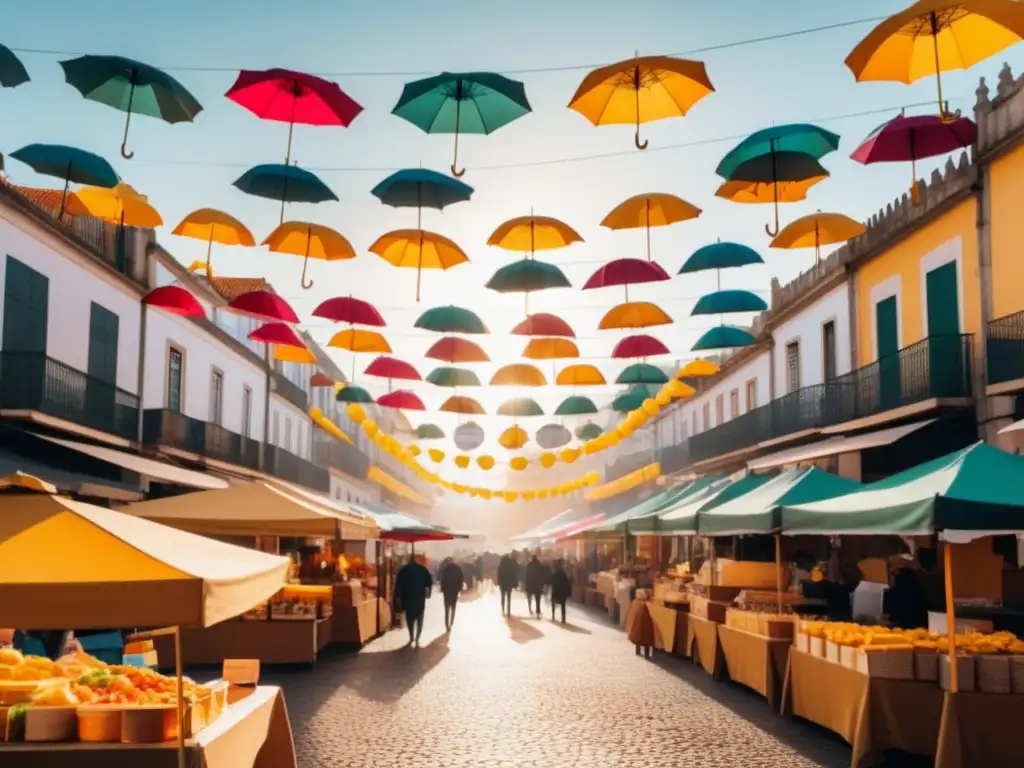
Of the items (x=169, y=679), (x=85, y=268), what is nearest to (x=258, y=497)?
(x=169, y=679)

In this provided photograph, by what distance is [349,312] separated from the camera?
17859 mm

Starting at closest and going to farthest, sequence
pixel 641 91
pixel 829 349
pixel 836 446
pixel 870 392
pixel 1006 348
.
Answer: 1. pixel 641 91
2. pixel 1006 348
3. pixel 870 392
4. pixel 836 446
5. pixel 829 349

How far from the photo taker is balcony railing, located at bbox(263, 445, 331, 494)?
35.5 metres

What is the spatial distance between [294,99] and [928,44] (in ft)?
18.5

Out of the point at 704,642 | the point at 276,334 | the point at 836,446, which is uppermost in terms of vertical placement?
the point at 276,334

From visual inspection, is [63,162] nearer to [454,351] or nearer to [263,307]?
[263,307]

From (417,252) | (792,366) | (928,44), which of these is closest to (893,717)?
(928,44)

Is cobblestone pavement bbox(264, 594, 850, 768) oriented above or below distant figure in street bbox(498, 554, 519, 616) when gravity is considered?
below

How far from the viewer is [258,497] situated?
44.1ft

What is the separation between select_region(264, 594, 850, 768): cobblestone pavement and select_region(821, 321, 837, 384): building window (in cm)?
1079

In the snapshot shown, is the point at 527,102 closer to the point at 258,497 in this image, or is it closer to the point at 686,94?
the point at 686,94

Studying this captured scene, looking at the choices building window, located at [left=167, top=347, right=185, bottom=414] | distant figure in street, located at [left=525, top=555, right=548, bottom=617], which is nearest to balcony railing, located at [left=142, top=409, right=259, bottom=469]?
building window, located at [left=167, top=347, right=185, bottom=414]

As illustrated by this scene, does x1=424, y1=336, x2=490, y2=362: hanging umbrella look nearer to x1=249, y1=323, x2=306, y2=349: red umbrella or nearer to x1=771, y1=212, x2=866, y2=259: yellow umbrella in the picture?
x1=249, y1=323, x2=306, y2=349: red umbrella

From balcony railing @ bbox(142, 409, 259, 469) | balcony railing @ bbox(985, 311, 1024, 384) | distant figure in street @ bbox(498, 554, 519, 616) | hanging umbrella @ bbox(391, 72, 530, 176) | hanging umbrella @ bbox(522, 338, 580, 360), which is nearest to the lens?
hanging umbrella @ bbox(391, 72, 530, 176)
